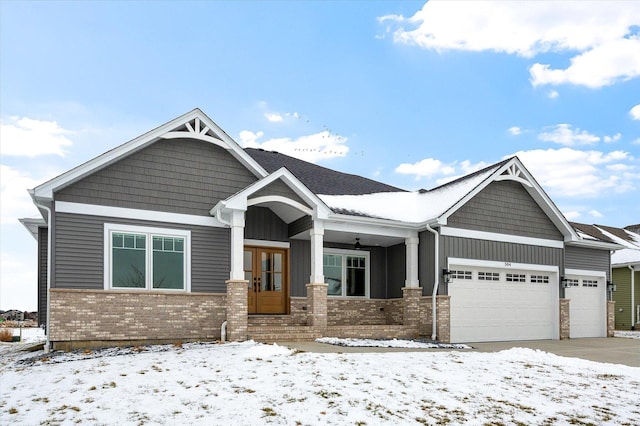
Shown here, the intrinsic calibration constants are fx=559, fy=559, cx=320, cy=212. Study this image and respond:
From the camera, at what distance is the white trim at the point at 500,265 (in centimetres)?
1644

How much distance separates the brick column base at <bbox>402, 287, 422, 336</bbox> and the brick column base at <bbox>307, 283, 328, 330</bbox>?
300 cm

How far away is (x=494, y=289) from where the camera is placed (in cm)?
1736

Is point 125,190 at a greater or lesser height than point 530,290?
greater

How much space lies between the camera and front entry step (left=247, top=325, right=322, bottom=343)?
13523 millimetres

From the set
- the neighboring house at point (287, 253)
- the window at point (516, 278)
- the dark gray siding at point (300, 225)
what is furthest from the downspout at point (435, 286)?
the dark gray siding at point (300, 225)

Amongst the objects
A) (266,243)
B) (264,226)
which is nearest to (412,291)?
(266,243)

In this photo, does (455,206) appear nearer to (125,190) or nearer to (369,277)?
(369,277)

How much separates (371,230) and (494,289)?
4582mm

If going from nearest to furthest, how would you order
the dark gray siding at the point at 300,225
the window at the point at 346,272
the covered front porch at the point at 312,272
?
the covered front porch at the point at 312,272 < the dark gray siding at the point at 300,225 < the window at the point at 346,272

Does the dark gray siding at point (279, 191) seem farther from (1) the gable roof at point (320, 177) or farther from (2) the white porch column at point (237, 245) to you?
(1) the gable roof at point (320, 177)

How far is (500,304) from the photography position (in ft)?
57.0

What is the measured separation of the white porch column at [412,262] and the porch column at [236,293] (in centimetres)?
529

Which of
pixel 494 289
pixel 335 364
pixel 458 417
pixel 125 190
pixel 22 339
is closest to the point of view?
pixel 458 417

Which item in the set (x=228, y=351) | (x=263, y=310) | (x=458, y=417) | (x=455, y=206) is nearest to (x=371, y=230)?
(x=455, y=206)
